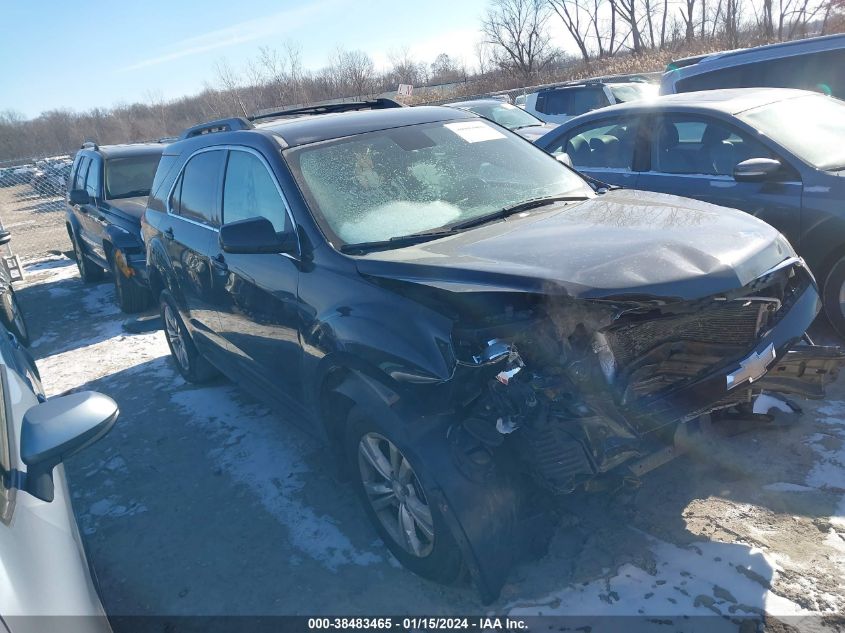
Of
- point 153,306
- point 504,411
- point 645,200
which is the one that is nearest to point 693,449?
point 504,411

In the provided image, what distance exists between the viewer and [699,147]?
532 cm

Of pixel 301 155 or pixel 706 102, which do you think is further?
pixel 706 102

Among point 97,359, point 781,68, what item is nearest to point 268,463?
point 97,359

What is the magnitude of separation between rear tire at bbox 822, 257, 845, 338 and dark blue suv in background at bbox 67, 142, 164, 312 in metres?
6.56

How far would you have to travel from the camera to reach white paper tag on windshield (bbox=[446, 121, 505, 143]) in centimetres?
397

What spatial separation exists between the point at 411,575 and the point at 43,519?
1593mm

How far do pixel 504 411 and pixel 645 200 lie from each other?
1.66m

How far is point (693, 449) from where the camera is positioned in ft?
8.69

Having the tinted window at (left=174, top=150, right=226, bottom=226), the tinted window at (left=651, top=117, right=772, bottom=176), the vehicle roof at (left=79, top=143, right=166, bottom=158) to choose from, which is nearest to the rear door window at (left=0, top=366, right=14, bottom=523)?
the tinted window at (left=174, top=150, right=226, bottom=226)

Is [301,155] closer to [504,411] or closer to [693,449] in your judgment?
[504,411]

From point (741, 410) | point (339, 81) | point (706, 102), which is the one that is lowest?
point (741, 410)

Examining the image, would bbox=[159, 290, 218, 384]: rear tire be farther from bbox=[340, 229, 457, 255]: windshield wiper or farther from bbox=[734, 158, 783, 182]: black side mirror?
bbox=[734, 158, 783, 182]: black side mirror

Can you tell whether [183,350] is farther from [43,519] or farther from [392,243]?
[43,519]

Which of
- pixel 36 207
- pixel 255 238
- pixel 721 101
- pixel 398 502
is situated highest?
pixel 721 101
